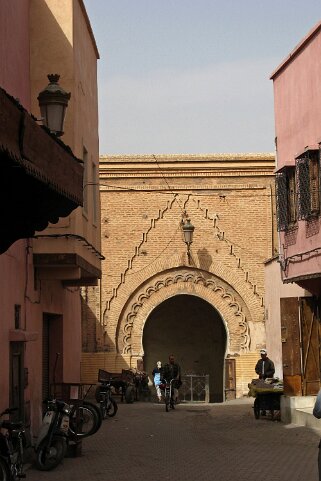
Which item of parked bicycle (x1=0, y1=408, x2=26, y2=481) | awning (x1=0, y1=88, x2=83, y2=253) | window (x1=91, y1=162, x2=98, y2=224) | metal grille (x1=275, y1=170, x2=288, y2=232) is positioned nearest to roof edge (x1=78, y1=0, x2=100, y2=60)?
window (x1=91, y1=162, x2=98, y2=224)

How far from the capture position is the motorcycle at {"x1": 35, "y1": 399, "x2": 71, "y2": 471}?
13289 mm

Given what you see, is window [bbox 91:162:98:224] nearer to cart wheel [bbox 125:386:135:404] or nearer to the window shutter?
the window shutter

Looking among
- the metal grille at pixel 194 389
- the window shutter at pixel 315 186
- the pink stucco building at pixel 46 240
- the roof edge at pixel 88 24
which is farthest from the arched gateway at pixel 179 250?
the window shutter at pixel 315 186

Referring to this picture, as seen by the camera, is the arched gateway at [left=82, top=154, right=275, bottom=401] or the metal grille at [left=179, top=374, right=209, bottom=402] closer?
the arched gateway at [left=82, top=154, right=275, bottom=401]

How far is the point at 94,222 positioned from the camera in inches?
765

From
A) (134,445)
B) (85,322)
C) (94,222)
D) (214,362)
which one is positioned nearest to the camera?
(134,445)

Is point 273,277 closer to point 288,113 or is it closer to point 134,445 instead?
point 288,113

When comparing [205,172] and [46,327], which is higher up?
[205,172]

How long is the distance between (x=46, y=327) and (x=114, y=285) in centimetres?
959

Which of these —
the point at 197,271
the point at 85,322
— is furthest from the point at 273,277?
the point at 85,322

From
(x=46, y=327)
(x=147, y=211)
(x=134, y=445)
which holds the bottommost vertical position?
(x=134, y=445)

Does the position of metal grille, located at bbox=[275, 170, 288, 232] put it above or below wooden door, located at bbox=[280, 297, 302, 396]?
above

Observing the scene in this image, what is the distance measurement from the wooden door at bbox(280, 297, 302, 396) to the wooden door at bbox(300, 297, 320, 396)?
97 millimetres

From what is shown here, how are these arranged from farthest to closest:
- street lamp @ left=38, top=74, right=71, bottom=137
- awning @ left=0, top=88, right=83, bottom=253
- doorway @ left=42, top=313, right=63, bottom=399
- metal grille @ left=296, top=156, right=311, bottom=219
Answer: doorway @ left=42, top=313, right=63, bottom=399 < metal grille @ left=296, top=156, right=311, bottom=219 < street lamp @ left=38, top=74, right=71, bottom=137 < awning @ left=0, top=88, right=83, bottom=253
